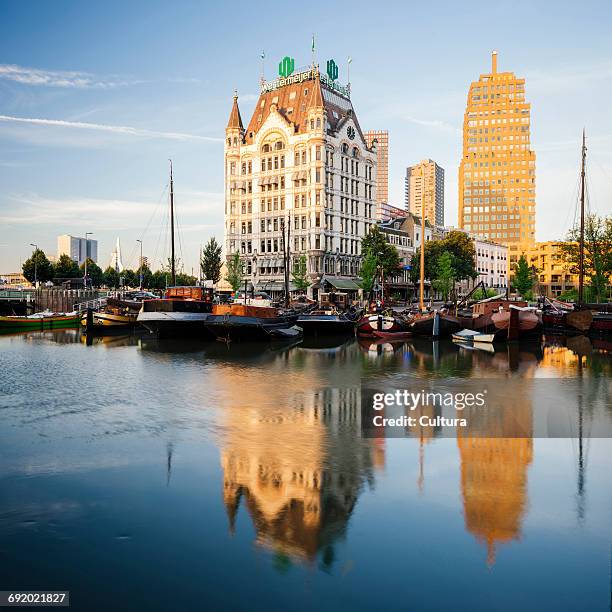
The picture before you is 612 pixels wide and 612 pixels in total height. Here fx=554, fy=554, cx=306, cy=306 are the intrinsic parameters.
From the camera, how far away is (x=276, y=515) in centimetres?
916

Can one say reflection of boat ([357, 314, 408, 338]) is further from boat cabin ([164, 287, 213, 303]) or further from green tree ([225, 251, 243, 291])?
green tree ([225, 251, 243, 291])

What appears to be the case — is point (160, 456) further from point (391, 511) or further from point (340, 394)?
point (340, 394)

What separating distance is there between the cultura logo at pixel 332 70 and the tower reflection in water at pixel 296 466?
309ft

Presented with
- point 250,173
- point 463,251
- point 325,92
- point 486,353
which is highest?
point 325,92

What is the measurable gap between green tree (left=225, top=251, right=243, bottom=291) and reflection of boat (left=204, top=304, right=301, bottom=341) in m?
47.7

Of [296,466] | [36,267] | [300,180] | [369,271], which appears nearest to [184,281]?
[36,267]

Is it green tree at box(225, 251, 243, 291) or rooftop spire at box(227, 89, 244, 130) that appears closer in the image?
green tree at box(225, 251, 243, 291)

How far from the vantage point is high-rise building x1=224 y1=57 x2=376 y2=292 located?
92.3m

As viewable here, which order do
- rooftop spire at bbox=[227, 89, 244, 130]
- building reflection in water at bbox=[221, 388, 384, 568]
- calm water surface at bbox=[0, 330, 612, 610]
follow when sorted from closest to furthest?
1. calm water surface at bbox=[0, 330, 612, 610]
2. building reflection in water at bbox=[221, 388, 384, 568]
3. rooftop spire at bbox=[227, 89, 244, 130]

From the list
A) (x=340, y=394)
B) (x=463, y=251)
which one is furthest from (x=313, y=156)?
(x=340, y=394)

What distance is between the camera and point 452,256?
110562mm

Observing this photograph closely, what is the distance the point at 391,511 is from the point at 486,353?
2852 centimetres

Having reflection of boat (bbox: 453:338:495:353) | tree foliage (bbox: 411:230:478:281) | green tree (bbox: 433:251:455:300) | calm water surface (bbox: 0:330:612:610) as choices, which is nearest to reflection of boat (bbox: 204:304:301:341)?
reflection of boat (bbox: 453:338:495:353)

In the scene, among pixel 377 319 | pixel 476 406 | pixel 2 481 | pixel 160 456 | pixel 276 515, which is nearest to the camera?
pixel 276 515
